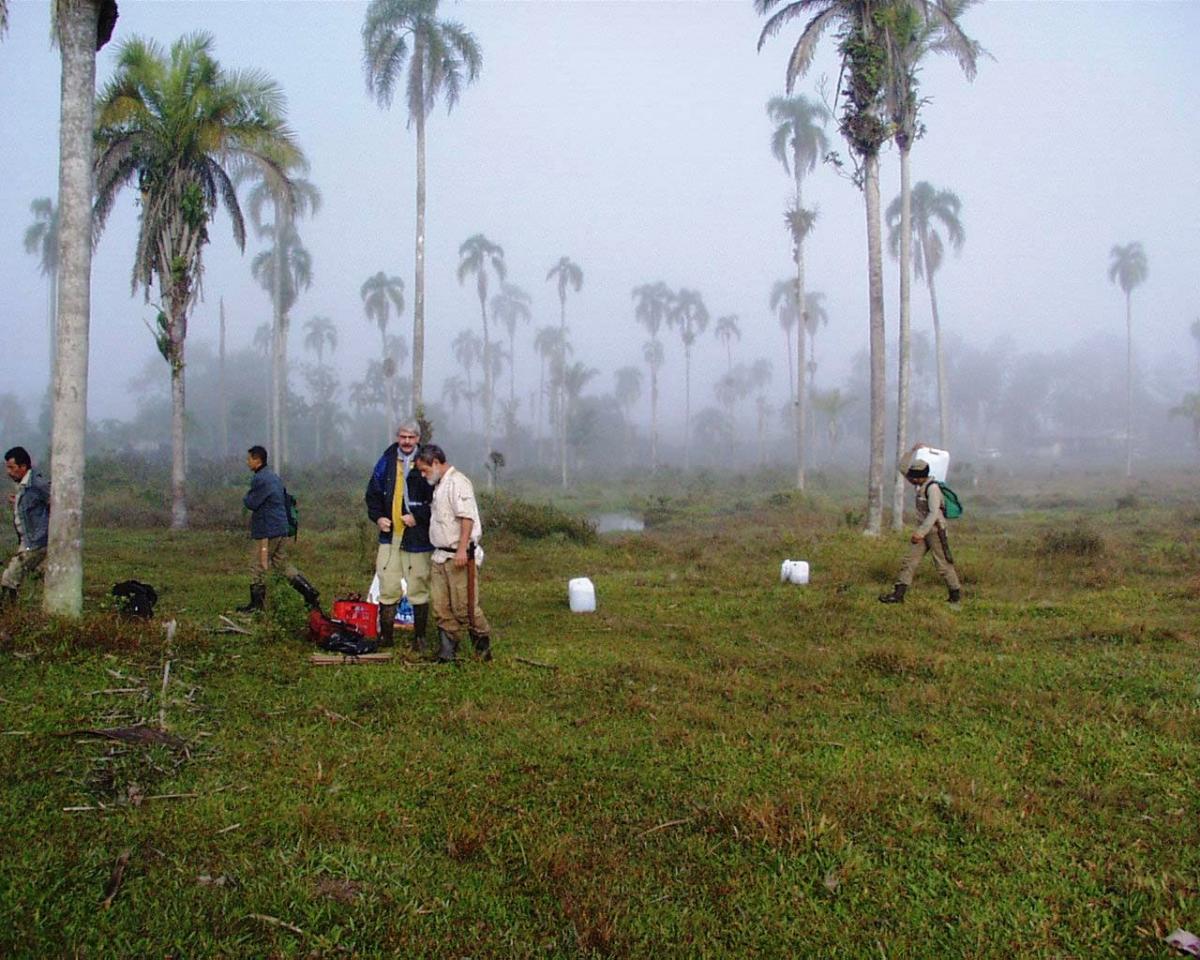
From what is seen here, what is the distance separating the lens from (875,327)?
17.1 m

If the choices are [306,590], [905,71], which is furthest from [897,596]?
[905,71]

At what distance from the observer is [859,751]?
4.51 m

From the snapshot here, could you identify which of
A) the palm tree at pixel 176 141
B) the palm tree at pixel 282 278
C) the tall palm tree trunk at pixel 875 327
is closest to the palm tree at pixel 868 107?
the tall palm tree trunk at pixel 875 327

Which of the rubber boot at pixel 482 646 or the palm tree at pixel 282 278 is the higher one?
the palm tree at pixel 282 278

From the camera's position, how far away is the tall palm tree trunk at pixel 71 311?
6.71 meters

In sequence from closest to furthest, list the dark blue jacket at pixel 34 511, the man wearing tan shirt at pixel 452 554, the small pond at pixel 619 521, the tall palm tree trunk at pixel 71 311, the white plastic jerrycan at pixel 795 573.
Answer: the man wearing tan shirt at pixel 452 554 < the tall palm tree trunk at pixel 71 311 < the dark blue jacket at pixel 34 511 < the white plastic jerrycan at pixel 795 573 < the small pond at pixel 619 521

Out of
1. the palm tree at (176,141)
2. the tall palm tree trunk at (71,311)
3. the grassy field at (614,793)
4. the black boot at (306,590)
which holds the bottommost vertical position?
the grassy field at (614,793)

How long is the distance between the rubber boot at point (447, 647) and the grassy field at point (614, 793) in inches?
5.5

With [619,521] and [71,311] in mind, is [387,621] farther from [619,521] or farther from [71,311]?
[619,521]

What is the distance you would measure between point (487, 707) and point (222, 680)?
200cm

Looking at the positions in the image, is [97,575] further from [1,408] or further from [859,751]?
[1,408]

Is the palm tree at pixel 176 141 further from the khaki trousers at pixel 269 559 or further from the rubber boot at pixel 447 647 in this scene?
the rubber boot at pixel 447 647

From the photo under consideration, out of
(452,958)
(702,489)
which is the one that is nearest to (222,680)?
(452,958)

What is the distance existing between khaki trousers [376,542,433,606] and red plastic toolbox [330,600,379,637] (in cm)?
14
